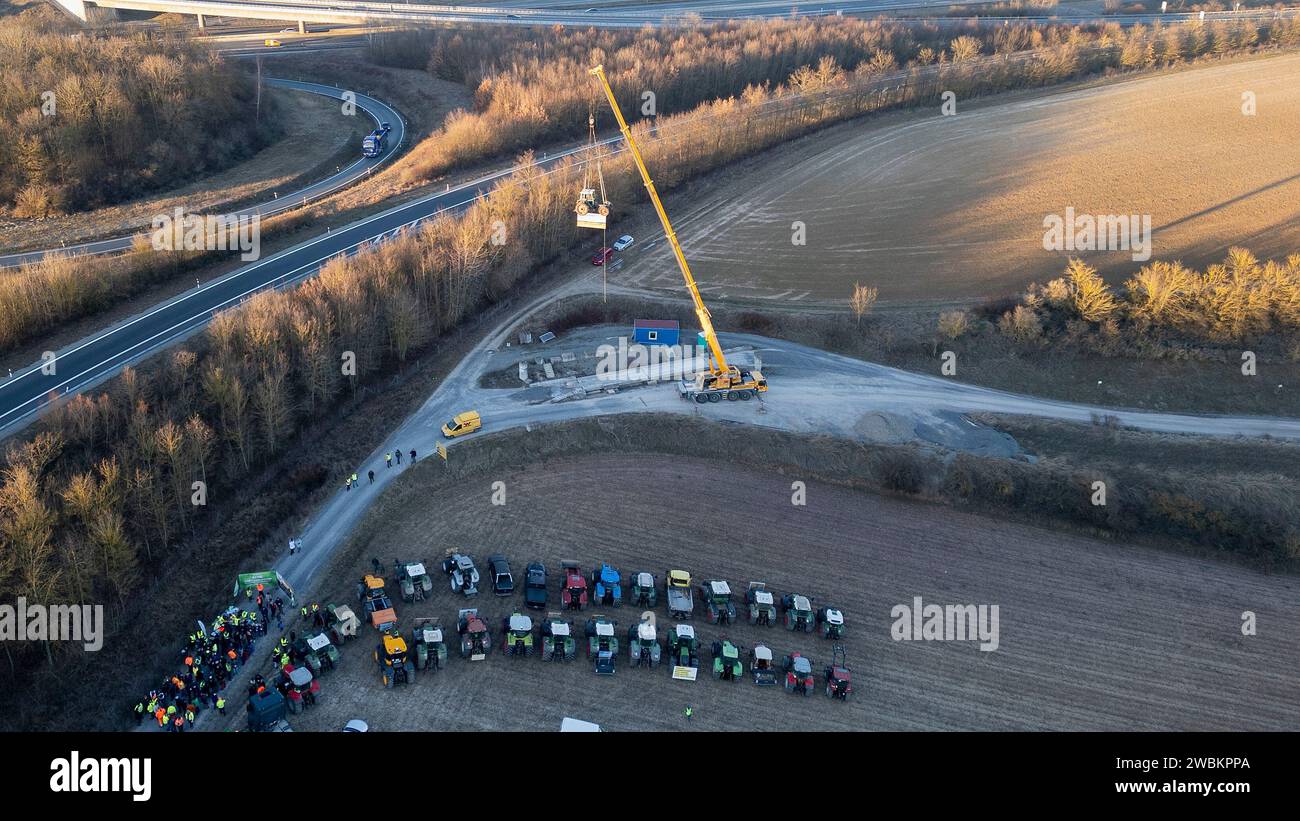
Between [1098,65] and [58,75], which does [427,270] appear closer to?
[58,75]

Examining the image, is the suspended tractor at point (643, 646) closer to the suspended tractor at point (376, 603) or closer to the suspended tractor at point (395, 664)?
the suspended tractor at point (395, 664)

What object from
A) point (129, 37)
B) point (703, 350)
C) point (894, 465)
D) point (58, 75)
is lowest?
point (894, 465)

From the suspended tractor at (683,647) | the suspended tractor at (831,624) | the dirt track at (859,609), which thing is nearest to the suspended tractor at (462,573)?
the dirt track at (859,609)

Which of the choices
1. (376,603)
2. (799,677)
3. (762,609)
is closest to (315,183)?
(376,603)
